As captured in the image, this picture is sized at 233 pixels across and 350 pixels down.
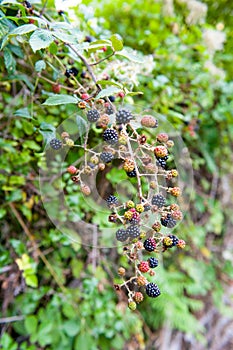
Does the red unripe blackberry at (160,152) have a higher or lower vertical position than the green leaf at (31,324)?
higher

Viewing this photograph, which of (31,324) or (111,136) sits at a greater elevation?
(111,136)

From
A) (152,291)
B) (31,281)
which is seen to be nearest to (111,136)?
(152,291)

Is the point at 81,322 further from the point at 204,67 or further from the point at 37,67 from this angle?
the point at 204,67

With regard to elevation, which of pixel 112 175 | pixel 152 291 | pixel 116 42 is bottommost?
pixel 112 175

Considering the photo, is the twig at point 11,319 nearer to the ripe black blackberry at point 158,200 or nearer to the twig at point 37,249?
the twig at point 37,249

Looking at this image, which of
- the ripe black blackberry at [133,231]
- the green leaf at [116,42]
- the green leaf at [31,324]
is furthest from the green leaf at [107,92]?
the green leaf at [31,324]

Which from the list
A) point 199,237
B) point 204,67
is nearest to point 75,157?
point 204,67

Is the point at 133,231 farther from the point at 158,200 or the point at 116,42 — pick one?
the point at 116,42
